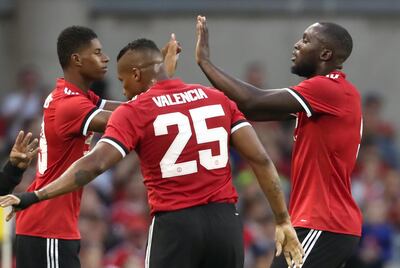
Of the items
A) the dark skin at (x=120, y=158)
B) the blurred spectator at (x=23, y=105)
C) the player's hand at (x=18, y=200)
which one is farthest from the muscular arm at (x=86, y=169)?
the blurred spectator at (x=23, y=105)

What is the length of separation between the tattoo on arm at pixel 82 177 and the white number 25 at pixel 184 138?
48 centimetres

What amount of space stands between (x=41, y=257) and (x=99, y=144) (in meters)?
1.27

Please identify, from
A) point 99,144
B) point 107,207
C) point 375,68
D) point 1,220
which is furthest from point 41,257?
point 375,68

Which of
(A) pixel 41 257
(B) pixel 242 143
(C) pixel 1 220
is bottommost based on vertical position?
(C) pixel 1 220

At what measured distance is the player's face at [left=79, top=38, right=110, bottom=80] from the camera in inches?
355

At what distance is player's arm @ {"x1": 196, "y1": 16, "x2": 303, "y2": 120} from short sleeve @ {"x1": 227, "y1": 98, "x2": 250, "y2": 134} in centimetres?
53

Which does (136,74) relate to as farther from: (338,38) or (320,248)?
(320,248)

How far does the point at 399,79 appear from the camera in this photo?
18281mm

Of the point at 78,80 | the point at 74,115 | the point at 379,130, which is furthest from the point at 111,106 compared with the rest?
the point at 379,130

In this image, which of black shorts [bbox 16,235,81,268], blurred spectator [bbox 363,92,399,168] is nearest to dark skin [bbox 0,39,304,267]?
black shorts [bbox 16,235,81,268]

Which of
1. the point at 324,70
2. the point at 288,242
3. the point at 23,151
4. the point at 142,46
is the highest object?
the point at 142,46

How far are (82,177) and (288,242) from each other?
1386 mm

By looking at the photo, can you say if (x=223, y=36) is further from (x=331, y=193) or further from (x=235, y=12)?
(x=331, y=193)

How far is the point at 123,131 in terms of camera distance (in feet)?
26.0
